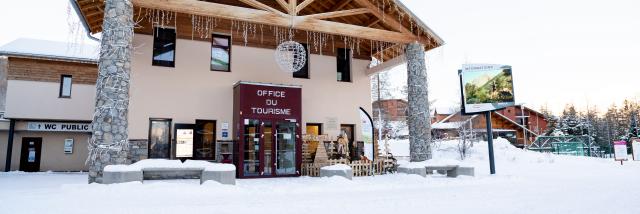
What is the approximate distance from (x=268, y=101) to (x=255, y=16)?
2.64 metres

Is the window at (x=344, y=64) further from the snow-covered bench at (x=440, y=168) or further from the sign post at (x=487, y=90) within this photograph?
the snow-covered bench at (x=440, y=168)

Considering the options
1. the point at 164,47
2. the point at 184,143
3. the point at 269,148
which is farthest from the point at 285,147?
the point at 164,47

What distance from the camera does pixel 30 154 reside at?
56.7ft

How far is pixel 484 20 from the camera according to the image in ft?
57.7

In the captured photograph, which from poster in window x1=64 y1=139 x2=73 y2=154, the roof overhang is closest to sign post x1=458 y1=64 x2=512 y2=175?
the roof overhang

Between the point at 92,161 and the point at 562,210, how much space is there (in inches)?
361

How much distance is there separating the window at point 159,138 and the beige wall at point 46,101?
21.1 ft

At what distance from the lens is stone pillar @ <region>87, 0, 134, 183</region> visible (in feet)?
28.7

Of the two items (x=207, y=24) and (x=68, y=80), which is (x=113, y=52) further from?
(x=68, y=80)

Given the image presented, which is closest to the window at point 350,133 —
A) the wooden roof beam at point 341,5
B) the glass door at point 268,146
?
the glass door at point 268,146

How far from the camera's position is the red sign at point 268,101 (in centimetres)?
A: 1189

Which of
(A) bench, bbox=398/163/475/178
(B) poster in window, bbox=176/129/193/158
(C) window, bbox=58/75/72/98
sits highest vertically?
(C) window, bbox=58/75/72/98

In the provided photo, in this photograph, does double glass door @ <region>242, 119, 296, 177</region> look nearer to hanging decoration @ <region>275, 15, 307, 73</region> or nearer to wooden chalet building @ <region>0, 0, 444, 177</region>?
wooden chalet building @ <region>0, 0, 444, 177</region>

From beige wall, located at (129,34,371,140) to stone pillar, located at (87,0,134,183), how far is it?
105 inches
